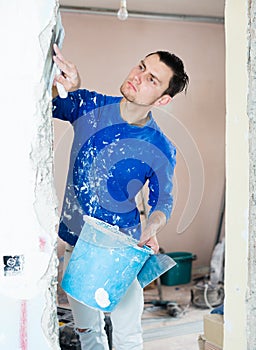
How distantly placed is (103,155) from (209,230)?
3260 mm

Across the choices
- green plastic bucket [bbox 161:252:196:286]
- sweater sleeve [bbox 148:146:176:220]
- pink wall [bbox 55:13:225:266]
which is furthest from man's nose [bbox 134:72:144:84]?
green plastic bucket [bbox 161:252:196:286]

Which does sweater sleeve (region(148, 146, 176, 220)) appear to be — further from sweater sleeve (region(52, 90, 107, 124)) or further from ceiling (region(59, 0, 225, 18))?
ceiling (region(59, 0, 225, 18))

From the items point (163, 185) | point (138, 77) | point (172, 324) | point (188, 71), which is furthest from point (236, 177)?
point (188, 71)

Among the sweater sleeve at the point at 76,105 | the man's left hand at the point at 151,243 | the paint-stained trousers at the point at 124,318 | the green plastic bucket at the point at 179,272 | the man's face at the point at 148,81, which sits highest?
the man's face at the point at 148,81

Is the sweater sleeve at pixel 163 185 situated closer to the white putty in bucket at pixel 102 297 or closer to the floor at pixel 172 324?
the white putty in bucket at pixel 102 297

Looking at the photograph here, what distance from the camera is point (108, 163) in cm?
193

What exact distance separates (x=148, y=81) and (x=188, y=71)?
284 centimetres

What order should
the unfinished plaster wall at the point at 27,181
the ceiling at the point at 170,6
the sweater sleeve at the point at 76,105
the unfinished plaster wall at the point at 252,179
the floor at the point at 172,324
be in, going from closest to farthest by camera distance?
the unfinished plaster wall at the point at 27,181, the unfinished plaster wall at the point at 252,179, the sweater sleeve at the point at 76,105, the floor at the point at 172,324, the ceiling at the point at 170,6

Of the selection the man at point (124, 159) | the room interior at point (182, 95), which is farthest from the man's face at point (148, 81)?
the room interior at point (182, 95)

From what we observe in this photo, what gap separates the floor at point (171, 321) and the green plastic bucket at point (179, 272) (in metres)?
0.08

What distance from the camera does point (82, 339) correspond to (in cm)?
211

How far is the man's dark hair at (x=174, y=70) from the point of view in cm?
194

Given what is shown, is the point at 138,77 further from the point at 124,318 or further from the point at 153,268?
the point at 124,318

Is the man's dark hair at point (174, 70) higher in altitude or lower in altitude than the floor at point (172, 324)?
higher
